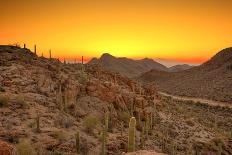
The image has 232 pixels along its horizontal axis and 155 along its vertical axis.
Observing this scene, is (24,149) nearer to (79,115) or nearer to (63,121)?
(63,121)

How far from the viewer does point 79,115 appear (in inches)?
915

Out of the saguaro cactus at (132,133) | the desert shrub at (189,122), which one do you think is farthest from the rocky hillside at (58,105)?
the saguaro cactus at (132,133)

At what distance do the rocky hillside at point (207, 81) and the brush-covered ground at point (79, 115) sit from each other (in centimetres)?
3447

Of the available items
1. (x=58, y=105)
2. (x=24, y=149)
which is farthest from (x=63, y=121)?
(x=24, y=149)

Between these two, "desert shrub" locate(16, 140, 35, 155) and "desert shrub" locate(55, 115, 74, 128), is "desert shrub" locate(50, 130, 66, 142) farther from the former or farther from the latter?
"desert shrub" locate(16, 140, 35, 155)

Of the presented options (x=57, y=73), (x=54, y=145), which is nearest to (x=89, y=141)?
(x=54, y=145)

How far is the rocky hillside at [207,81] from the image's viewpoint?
72.2 meters

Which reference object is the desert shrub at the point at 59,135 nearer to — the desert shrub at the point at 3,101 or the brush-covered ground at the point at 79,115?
the brush-covered ground at the point at 79,115

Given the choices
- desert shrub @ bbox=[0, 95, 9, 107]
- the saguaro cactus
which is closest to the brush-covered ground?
desert shrub @ bbox=[0, 95, 9, 107]

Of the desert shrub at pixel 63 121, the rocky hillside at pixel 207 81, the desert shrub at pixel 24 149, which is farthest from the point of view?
the rocky hillside at pixel 207 81

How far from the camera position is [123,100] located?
28.2 meters

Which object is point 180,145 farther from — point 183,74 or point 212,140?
point 183,74

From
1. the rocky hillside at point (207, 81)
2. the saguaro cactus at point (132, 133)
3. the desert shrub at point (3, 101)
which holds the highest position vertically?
the desert shrub at point (3, 101)

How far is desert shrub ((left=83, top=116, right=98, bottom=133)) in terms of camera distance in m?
21.1
